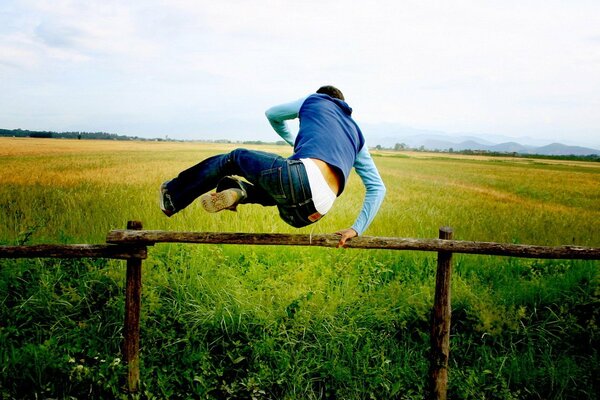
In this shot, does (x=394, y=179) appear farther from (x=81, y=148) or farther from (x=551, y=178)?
(x=81, y=148)

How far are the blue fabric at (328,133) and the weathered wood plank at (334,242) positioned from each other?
25.1 inches

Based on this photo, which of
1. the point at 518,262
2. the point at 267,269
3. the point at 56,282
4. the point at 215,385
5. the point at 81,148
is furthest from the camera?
the point at 81,148

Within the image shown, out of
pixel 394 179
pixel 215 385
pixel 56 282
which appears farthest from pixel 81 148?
pixel 215 385

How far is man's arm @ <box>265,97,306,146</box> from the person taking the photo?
11.1 ft

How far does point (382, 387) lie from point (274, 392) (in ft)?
3.39

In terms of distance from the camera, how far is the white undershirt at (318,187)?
296 centimetres

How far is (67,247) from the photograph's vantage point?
12.2 ft

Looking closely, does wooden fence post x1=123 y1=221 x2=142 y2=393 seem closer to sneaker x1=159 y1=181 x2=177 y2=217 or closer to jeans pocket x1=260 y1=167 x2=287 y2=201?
sneaker x1=159 y1=181 x2=177 y2=217

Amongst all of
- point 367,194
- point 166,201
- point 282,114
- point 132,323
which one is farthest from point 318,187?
point 132,323

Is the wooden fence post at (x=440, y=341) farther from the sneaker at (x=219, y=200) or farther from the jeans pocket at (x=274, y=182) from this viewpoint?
the sneaker at (x=219, y=200)

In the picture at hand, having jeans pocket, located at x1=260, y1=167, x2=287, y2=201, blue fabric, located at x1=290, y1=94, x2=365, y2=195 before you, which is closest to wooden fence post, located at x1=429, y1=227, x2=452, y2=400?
blue fabric, located at x1=290, y1=94, x2=365, y2=195

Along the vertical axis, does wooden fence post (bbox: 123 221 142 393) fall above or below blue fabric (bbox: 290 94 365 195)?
below

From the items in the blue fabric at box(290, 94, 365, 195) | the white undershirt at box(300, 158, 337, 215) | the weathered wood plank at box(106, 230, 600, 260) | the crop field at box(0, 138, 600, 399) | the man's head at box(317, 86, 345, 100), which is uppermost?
the man's head at box(317, 86, 345, 100)

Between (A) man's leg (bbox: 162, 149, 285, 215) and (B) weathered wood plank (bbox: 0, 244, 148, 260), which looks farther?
(B) weathered wood plank (bbox: 0, 244, 148, 260)
